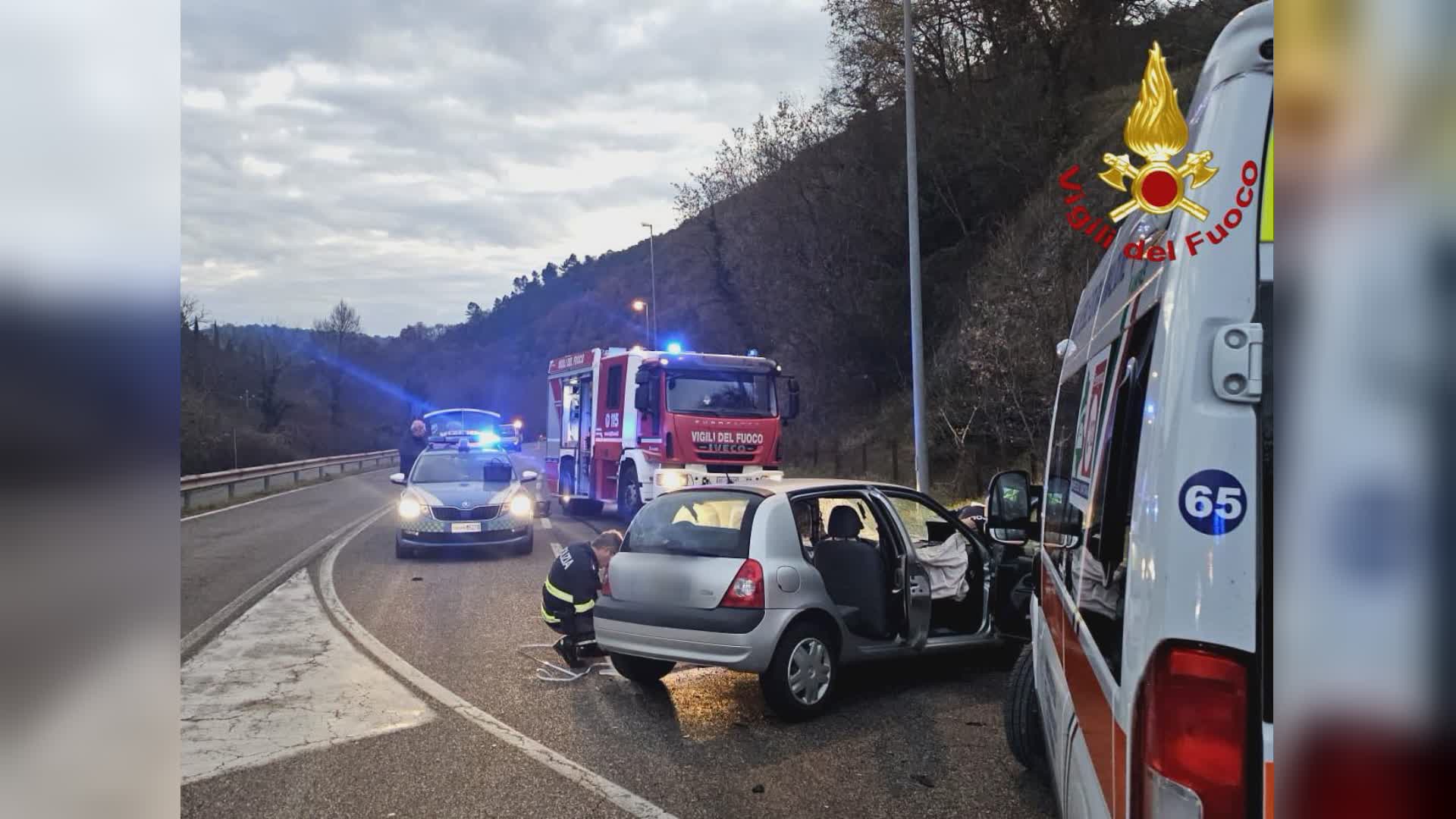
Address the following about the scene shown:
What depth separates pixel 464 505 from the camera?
13945 millimetres

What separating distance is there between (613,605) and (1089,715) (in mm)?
A: 4654

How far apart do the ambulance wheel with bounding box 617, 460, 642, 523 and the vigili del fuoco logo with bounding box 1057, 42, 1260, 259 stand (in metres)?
15.5

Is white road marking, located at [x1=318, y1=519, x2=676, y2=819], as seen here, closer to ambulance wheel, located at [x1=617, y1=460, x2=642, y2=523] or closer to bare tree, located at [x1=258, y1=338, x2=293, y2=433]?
ambulance wheel, located at [x1=617, y1=460, x2=642, y2=523]

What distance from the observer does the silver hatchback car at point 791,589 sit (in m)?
6.08

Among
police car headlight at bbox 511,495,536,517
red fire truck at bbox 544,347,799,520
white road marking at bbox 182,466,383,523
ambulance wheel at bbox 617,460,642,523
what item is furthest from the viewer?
white road marking at bbox 182,466,383,523

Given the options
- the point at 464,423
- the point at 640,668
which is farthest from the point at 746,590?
the point at 464,423

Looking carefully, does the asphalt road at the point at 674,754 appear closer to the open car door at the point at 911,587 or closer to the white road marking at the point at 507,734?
the white road marking at the point at 507,734

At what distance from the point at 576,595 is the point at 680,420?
904cm

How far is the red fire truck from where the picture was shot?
16.4 metres

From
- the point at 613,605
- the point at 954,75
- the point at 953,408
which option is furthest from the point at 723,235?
the point at 613,605

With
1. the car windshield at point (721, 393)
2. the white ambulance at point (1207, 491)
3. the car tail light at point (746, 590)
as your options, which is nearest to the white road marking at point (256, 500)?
the car windshield at point (721, 393)

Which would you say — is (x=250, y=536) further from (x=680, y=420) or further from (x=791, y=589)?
(x=791, y=589)
